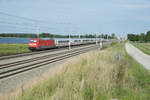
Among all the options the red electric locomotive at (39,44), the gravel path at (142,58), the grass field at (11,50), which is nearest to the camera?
the gravel path at (142,58)

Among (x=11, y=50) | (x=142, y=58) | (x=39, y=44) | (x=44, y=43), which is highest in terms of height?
(x=44, y=43)

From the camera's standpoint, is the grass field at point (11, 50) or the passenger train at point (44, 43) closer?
the grass field at point (11, 50)

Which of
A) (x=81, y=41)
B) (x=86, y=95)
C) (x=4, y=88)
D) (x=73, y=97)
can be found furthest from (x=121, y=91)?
(x=81, y=41)

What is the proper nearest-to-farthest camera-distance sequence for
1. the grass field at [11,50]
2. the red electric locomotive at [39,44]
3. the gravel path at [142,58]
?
the gravel path at [142,58], the grass field at [11,50], the red electric locomotive at [39,44]

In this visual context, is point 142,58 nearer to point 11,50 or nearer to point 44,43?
point 44,43

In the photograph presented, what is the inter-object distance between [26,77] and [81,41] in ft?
137

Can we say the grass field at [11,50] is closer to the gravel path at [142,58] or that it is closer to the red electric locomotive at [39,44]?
the red electric locomotive at [39,44]

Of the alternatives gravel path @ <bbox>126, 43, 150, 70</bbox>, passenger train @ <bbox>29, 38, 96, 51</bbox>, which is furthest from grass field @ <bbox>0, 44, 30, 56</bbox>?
gravel path @ <bbox>126, 43, 150, 70</bbox>

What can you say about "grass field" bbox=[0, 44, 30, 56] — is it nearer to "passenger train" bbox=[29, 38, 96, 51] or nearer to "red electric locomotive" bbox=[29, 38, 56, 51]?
"red electric locomotive" bbox=[29, 38, 56, 51]

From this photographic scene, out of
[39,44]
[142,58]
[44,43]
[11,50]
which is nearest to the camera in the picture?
[142,58]

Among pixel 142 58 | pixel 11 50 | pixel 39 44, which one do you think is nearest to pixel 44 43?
pixel 39 44

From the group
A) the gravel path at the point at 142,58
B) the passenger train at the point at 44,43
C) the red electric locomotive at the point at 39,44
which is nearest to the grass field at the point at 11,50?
the red electric locomotive at the point at 39,44

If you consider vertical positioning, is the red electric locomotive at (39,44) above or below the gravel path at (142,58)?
above

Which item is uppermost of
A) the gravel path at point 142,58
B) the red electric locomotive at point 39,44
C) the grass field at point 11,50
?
the red electric locomotive at point 39,44
